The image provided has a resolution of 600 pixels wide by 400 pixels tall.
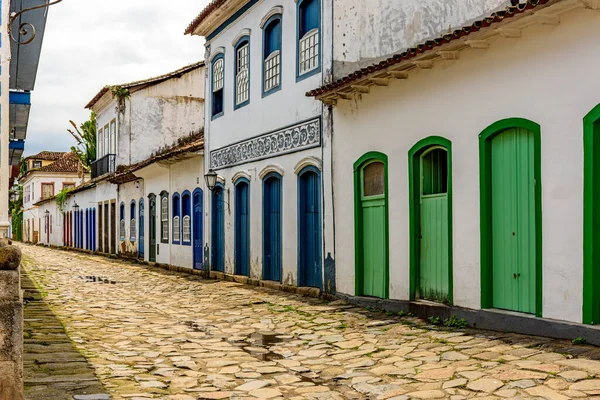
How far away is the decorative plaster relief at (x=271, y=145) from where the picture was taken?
12.2 meters

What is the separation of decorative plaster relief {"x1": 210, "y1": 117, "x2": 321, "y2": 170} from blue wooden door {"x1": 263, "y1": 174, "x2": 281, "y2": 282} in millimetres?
601

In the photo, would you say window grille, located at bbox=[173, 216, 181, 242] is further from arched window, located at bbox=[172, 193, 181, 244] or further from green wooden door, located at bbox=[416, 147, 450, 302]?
green wooden door, located at bbox=[416, 147, 450, 302]

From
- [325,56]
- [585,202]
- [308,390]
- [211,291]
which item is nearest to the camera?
[308,390]

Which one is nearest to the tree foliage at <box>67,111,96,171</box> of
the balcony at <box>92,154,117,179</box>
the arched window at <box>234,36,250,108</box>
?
the balcony at <box>92,154,117,179</box>

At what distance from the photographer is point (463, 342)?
7129mm

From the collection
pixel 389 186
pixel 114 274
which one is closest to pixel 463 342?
pixel 389 186

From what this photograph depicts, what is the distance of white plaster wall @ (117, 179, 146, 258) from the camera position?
81.7ft

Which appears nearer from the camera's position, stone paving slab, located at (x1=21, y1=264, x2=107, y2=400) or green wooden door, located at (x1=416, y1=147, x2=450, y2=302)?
stone paving slab, located at (x1=21, y1=264, x2=107, y2=400)

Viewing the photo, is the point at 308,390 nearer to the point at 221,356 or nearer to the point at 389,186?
the point at 221,356

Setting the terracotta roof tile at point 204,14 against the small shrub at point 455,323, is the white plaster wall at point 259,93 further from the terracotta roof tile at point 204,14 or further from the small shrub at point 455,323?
the small shrub at point 455,323

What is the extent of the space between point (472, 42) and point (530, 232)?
2.23 metres

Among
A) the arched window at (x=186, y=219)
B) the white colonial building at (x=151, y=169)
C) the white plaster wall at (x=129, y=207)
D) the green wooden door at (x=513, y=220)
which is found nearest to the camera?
the green wooden door at (x=513, y=220)

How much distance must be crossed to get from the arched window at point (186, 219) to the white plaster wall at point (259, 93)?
9.34 feet

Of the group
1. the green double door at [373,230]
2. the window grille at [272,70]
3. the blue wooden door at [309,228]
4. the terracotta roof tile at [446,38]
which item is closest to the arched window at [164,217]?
the window grille at [272,70]
